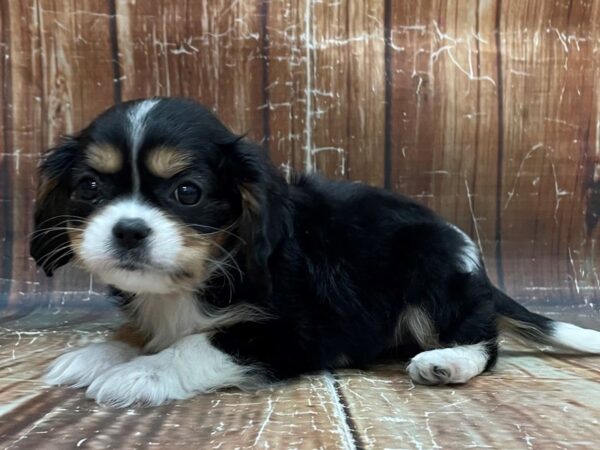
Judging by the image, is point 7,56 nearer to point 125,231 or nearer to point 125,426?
point 125,231

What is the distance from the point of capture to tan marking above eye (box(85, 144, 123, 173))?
5.94 feet

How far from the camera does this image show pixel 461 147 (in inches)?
126

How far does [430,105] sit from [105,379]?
2120mm

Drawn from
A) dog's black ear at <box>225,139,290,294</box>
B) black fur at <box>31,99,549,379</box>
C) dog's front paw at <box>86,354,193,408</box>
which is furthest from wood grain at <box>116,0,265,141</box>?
dog's front paw at <box>86,354,193,408</box>

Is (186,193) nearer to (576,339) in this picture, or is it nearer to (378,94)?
(576,339)

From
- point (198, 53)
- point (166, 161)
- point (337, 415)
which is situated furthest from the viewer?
point (198, 53)

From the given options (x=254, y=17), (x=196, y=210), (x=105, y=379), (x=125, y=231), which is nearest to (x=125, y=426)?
(x=105, y=379)

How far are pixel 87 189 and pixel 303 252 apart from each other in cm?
70

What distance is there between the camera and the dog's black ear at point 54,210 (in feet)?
6.66

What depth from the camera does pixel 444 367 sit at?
1914 millimetres

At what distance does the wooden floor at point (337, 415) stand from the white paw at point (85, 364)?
54mm

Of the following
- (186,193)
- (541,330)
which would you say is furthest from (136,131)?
(541,330)

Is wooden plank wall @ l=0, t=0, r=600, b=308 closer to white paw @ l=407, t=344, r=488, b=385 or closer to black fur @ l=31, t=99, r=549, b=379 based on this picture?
black fur @ l=31, t=99, r=549, b=379

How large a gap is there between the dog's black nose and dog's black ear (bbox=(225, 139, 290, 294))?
317 mm
